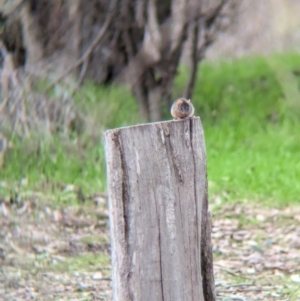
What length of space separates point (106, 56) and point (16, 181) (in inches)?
102

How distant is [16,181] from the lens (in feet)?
22.1

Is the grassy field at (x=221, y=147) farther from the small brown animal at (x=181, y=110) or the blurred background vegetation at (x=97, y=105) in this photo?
the small brown animal at (x=181, y=110)

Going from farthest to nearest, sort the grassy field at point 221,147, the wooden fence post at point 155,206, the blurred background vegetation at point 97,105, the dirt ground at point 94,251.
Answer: the grassy field at point 221,147, the blurred background vegetation at point 97,105, the dirt ground at point 94,251, the wooden fence post at point 155,206

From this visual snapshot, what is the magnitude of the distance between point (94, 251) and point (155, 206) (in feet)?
9.16

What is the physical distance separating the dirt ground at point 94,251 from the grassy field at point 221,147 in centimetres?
36

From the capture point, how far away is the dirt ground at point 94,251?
15.2ft

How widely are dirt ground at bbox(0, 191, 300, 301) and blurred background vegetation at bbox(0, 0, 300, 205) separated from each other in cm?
33

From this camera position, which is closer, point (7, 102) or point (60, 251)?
point (60, 251)

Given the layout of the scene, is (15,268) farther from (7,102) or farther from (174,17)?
(174,17)

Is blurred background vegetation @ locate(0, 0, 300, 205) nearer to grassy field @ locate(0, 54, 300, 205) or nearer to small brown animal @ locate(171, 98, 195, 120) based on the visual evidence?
grassy field @ locate(0, 54, 300, 205)

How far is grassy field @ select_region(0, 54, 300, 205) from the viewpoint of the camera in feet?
21.9

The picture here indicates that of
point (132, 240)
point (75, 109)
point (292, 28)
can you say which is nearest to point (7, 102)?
point (75, 109)

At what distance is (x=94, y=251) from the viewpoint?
5.42 m

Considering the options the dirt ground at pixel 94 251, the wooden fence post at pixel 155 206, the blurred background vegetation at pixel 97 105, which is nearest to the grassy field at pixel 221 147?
the blurred background vegetation at pixel 97 105
